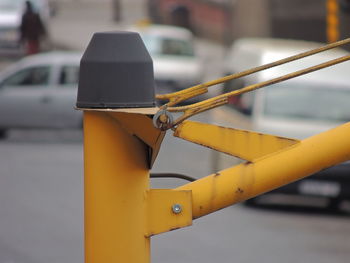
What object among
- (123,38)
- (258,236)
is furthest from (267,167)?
(258,236)

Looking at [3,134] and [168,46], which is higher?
[168,46]

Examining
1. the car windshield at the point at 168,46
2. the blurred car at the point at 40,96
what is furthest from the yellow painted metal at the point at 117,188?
the car windshield at the point at 168,46

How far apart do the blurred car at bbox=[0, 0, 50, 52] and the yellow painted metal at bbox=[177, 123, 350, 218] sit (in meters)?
28.2

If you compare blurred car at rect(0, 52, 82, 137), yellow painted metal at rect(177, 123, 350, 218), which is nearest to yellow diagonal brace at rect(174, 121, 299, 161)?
yellow painted metal at rect(177, 123, 350, 218)

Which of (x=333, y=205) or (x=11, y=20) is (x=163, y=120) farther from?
(x=11, y=20)

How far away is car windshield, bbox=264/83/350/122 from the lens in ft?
47.5

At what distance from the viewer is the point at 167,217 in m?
2.16

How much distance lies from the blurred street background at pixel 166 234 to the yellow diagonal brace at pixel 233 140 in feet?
24.1

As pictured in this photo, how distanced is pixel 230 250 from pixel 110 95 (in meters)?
9.18

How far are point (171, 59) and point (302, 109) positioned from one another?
10866 millimetres

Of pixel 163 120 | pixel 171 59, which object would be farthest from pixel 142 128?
pixel 171 59

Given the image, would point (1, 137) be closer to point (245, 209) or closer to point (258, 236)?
point (245, 209)

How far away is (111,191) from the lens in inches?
82.8

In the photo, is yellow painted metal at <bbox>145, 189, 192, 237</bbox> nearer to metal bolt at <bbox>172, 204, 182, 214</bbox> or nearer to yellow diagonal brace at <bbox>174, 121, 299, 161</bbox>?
metal bolt at <bbox>172, 204, 182, 214</bbox>
